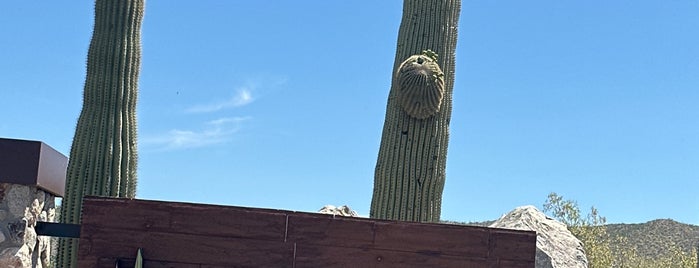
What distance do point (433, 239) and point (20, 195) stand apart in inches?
96.3

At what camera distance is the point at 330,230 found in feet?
15.4

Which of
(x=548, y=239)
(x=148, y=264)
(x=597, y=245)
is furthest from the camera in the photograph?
(x=597, y=245)

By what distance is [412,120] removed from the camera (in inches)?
365

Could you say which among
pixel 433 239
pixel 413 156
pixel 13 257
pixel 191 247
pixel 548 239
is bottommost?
pixel 13 257

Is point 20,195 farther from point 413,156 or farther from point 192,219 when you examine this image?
point 413,156

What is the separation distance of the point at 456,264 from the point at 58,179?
2.69 metres

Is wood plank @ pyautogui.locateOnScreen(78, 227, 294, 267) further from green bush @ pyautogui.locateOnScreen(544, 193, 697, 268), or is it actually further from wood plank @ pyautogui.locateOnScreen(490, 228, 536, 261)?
green bush @ pyautogui.locateOnScreen(544, 193, 697, 268)

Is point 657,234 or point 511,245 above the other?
point 657,234

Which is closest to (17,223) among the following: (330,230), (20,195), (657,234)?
(20,195)

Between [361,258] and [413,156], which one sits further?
[413,156]

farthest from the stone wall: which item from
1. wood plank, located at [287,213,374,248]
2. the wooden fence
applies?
wood plank, located at [287,213,374,248]

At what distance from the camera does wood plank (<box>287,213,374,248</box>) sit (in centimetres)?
468

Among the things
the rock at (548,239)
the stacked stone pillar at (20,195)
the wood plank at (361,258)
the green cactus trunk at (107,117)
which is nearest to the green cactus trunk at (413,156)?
the rock at (548,239)

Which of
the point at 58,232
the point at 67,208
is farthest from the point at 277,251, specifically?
the point at 67,208
